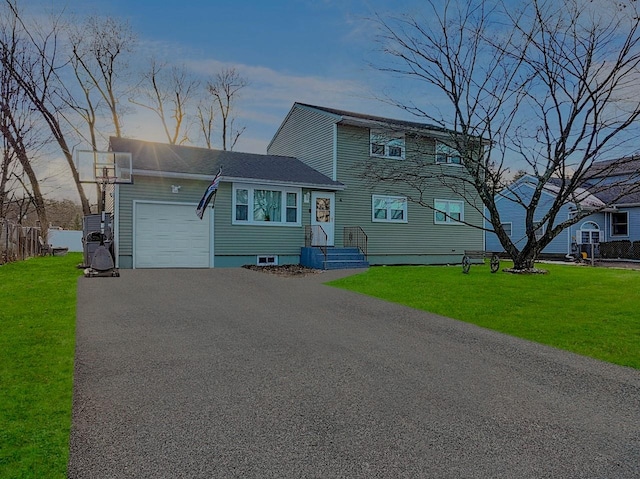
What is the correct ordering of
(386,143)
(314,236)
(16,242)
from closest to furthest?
1. (314,236)
2. (16,242)
3. (386,143)

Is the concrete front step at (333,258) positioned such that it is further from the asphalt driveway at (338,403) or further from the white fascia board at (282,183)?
the asphalt driveway at (338,403)

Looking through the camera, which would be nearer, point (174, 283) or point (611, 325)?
point (611, 325)

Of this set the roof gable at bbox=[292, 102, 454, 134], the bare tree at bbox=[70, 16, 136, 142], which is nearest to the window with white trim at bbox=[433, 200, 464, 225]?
the roof gable at bbox=[292, 102, 454, 134]

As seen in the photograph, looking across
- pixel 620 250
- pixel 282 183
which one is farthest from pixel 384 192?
pixel 620 250

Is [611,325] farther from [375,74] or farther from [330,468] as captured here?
[375,74]

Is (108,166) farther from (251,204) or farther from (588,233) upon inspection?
(588,233)

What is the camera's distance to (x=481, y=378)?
4488 millimetres

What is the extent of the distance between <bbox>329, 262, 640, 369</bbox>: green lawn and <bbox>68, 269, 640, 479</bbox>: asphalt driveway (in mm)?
635

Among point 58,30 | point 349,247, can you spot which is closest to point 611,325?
point 349,247

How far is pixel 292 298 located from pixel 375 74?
416 inches

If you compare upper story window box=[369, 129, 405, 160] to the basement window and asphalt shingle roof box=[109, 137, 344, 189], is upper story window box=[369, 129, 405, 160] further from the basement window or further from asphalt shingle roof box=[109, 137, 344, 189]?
the basement window

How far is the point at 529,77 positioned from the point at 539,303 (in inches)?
384

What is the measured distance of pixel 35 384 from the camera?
4.02 meters

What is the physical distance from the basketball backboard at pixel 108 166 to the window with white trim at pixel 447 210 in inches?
490
